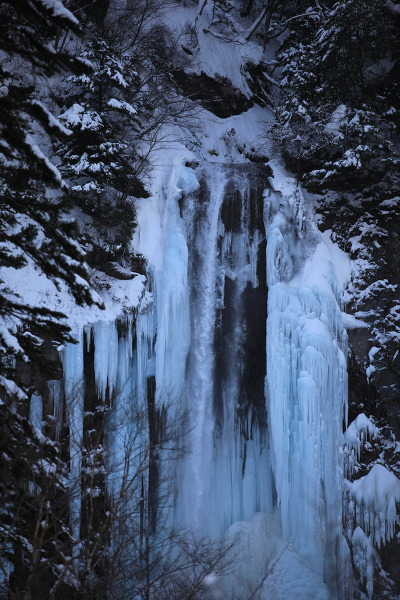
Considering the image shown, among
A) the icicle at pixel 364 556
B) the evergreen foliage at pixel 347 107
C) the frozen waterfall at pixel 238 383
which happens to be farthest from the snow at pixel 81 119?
the icicle at pixel 364 556

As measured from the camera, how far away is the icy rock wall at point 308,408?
949 centimetres

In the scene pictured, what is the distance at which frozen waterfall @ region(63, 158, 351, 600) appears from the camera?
9.49m

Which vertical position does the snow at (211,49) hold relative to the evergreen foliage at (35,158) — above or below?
above

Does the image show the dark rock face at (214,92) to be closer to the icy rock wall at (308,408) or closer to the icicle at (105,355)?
the icy rock wall at (308,408)

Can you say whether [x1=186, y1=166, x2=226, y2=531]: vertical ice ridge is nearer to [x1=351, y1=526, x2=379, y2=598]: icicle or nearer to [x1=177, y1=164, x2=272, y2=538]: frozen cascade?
[x1=177, y1=164, x2=272, y2=538]: frozen cascade

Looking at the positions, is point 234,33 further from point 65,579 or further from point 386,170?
point 65,579

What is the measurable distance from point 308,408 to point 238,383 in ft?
5.17

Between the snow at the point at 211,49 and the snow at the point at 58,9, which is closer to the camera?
the snow at the point at 58,9

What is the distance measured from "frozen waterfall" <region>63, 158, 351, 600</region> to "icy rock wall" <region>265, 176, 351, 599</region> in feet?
0.07

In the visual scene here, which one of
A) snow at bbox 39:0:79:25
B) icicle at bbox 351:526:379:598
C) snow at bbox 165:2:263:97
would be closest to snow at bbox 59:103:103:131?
snow at bbox 165:2:263:97

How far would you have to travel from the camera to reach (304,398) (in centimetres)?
970

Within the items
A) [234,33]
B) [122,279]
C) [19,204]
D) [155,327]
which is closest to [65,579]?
[19,204]

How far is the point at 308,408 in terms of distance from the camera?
381 inches

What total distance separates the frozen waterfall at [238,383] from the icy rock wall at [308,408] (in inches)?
0.9
